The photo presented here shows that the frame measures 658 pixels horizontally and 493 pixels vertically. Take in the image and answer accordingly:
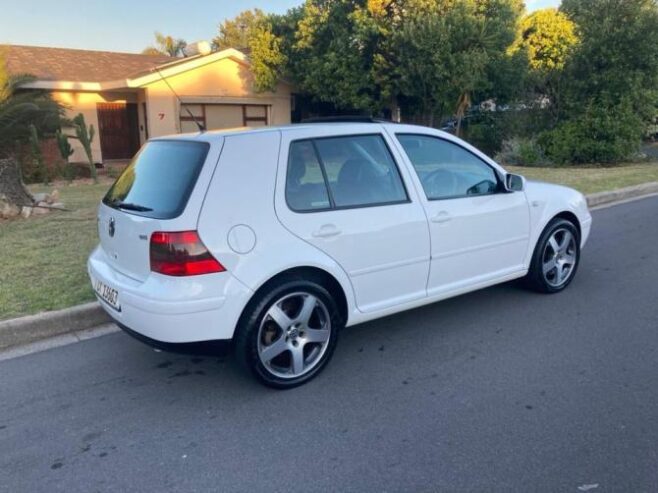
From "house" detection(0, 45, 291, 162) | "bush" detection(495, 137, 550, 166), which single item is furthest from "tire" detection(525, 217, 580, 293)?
"house" detection(0, 45, 291, 162)

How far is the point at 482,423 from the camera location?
3047mm

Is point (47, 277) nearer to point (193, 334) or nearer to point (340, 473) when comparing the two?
point (193, 334)

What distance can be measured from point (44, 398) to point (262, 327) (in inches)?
58.9

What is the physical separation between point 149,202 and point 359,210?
1.37m

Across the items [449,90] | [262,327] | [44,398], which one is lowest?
[44,398]

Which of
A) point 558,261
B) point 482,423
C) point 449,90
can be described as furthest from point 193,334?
point 449,90

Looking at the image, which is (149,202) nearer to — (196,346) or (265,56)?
(196,346)

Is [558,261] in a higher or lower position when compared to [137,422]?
higher

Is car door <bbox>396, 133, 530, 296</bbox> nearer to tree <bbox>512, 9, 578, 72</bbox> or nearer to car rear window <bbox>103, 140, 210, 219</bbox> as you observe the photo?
car rear window <bbox>103, 140, 210, 219</bbox>

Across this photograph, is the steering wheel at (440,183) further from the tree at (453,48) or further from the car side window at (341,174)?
the tree at (453,48)

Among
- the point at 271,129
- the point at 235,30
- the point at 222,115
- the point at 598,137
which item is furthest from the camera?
the point at 235,30

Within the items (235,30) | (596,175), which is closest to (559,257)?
(596,175)

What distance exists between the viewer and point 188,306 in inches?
122

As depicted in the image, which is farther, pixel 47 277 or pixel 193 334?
pixel 47 277
